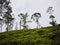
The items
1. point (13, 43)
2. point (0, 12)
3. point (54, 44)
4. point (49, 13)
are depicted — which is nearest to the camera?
point (54, 44)

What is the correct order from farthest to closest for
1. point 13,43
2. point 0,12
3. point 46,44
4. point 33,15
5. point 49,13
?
point 33,15 → point 49,13 → point 0,12 → point 13,43 → point 46,44

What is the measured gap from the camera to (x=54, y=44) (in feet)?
110

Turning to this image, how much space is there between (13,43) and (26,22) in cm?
4693

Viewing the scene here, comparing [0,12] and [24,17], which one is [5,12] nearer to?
[0,12]

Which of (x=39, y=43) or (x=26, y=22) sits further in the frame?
(x=26, y=22)

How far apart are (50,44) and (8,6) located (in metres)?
13.5

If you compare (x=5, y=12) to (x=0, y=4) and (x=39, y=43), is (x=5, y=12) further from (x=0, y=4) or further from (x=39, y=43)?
(x=39, y=43)

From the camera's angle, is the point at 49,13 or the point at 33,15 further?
the point at 33,15

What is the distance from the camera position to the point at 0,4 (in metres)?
42.3

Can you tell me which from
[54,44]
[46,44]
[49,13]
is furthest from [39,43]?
[49,13]

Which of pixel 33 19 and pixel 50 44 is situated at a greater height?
pixel 33 19

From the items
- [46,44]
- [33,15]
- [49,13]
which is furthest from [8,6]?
[33,15]

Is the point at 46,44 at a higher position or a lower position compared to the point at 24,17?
lower

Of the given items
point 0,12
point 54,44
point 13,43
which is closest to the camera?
point 54,44
